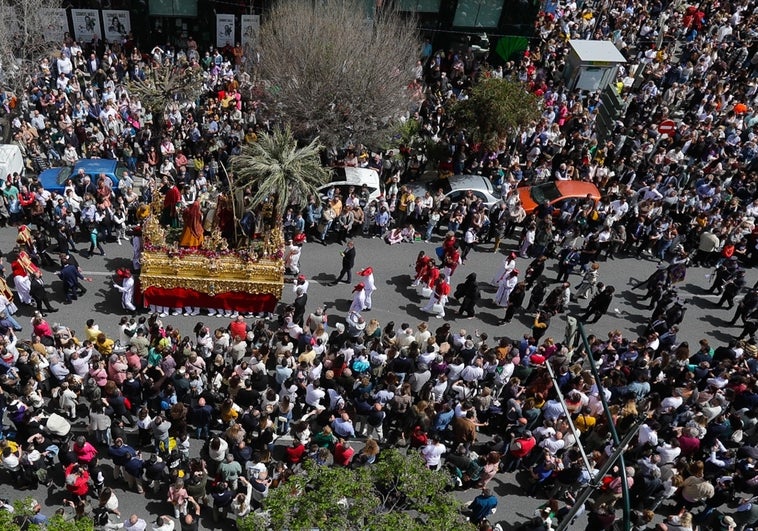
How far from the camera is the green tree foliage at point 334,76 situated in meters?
19.5

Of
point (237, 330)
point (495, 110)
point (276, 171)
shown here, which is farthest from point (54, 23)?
point (237, 330)

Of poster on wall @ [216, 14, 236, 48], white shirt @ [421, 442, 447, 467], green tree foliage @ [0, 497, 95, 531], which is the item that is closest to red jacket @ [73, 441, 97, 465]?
green tree foliage @ [0, 497, 95, 531]

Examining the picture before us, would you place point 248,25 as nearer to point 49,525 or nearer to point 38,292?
point 38,292

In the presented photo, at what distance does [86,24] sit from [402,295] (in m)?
15.9

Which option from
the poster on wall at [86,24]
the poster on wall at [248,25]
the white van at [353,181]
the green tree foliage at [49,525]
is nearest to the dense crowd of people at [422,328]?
the white van at [353,181]

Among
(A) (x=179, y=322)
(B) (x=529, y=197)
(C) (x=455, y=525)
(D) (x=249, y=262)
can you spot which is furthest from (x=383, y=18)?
(C) (x=455, y=525)

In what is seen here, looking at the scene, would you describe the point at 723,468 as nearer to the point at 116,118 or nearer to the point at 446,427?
the point at 446,427

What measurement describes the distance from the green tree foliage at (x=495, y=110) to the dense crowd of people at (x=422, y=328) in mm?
780

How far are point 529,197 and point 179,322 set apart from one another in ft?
34.2

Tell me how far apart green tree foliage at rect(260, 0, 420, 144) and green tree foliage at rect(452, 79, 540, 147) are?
1.85 meters

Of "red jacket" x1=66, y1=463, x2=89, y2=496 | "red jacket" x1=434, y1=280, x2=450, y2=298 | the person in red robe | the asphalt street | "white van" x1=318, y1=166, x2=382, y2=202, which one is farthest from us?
"white van" x1=318, y1=166, x2=382, y2=202

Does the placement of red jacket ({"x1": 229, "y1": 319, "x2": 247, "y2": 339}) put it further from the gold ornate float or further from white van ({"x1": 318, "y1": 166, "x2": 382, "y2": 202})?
white van ({"x1": 318, "y1": 166, "x2": 382, "y2": 202})

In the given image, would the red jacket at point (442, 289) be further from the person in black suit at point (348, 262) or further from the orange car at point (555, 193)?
the orange car at point (555, 193)

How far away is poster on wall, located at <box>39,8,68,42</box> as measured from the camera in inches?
852
